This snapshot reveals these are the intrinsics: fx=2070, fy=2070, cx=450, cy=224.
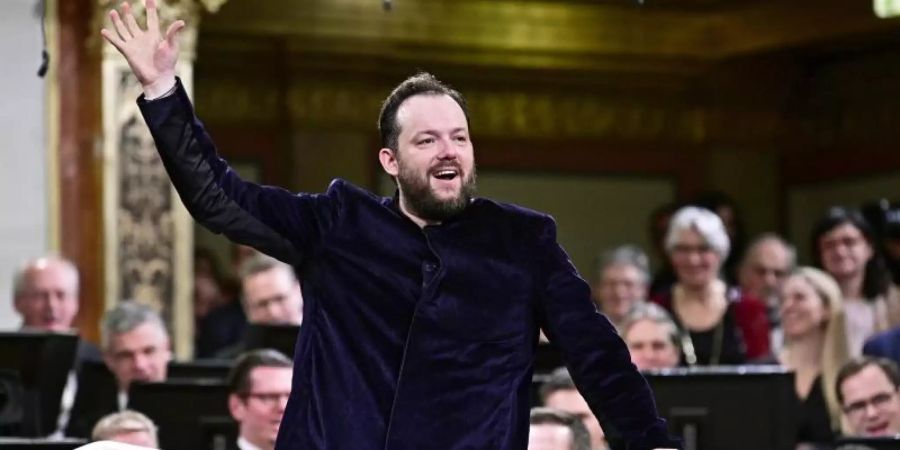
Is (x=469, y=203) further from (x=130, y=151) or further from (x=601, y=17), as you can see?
(x=601, y=17)

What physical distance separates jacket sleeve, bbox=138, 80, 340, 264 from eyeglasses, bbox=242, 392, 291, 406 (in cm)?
209

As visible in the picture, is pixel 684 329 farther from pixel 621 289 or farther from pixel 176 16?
pixel 176 16

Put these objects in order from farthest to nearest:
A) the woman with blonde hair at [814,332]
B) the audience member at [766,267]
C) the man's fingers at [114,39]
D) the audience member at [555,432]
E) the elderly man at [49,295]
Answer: the audience member at [766,267] → the elderly man at [49,295] → the woman with blonde hair at [814,332] → the audience member at [555,432] → the man's fingers at [114,39]

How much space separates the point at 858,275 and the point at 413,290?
4.16 m

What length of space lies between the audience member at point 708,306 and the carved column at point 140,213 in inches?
81.3

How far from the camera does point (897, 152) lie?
1089 cm

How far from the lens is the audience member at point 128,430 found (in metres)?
5.07

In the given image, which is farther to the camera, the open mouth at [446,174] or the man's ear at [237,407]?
the man's ear at [237,407]

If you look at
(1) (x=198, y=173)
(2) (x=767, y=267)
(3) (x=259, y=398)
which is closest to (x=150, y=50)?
(1) (x=198, y=173)

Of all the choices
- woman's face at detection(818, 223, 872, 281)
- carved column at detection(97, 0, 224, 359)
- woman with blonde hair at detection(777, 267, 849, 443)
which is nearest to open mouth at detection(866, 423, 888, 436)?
woman with blonde hair at detection(777, 267, 849, 443)

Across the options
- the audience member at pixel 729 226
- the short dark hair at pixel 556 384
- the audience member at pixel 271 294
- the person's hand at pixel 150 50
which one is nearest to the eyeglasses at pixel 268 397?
the short dark hair at pixel 556 384

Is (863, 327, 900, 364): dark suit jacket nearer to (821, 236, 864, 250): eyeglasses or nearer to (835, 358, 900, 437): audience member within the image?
(835, 358, 900, 437): audience member

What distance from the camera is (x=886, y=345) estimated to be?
6.50 metres

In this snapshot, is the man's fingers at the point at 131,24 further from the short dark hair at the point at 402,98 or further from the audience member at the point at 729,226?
the audience member at the point at 729,226
